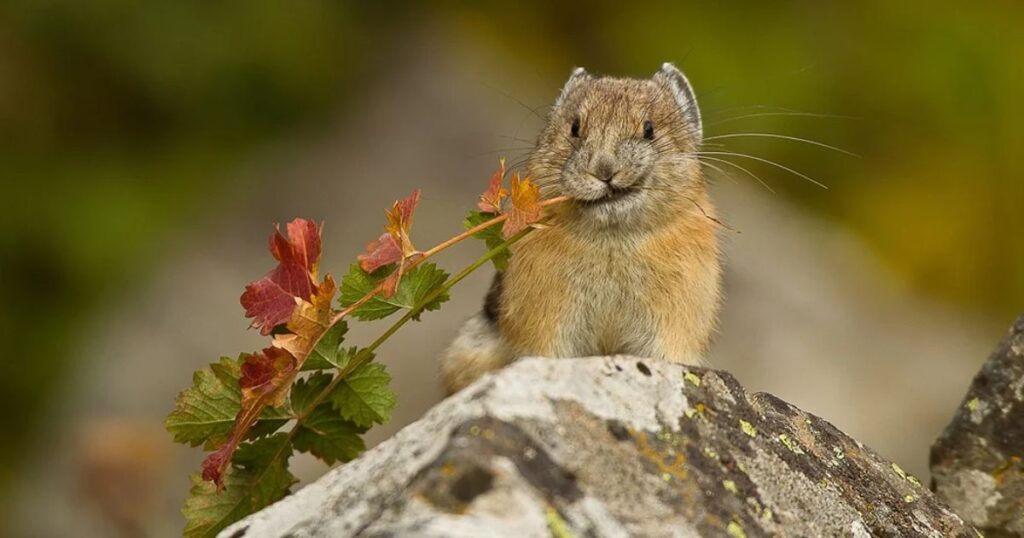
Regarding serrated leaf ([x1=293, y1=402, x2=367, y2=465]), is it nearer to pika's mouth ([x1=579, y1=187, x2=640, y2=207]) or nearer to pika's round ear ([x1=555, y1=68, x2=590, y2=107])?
pika's mouth ([x1=579, y1=187, x2=640, y2=207])

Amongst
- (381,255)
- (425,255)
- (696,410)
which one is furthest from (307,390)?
(696,410)

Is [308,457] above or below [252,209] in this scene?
below

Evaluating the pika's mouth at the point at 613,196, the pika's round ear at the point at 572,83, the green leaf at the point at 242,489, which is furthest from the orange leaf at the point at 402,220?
the pika's round ear at the point at 572,83

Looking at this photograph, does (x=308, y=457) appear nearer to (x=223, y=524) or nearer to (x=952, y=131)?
(x=223, y=524)

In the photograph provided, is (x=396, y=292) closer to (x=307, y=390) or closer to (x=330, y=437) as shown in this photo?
(x=307, y=390)

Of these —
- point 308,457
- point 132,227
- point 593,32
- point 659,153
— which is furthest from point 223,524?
point 593,32

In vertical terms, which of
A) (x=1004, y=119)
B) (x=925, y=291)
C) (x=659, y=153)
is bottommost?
(x=925, y=291)
